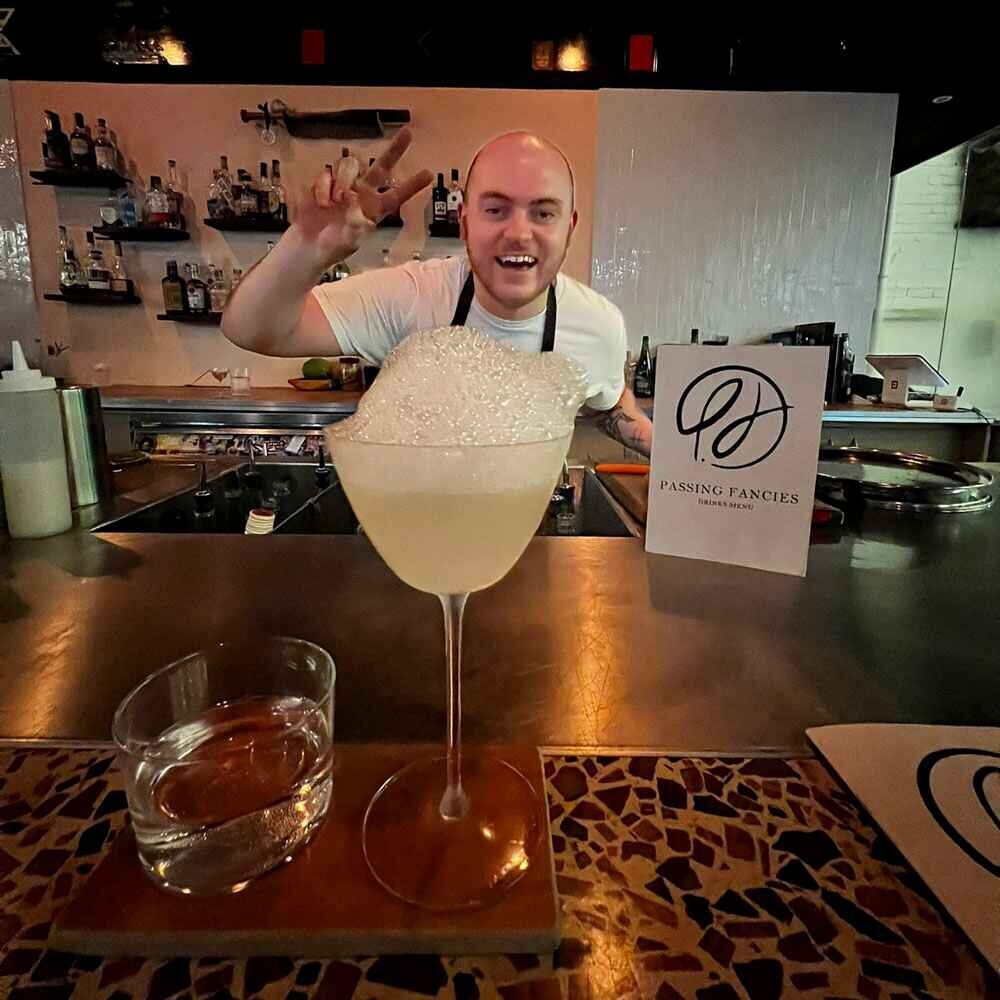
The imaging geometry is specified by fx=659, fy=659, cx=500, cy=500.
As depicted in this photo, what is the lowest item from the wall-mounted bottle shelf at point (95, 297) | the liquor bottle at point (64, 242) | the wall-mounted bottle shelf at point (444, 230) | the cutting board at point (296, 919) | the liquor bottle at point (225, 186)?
the cutting board at point (296, 919)

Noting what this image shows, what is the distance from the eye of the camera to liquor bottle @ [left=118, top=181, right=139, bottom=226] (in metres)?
3.34

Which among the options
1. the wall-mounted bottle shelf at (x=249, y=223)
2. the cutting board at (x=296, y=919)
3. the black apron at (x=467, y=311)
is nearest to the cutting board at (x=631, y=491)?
the black apron at (x=467, y=311)

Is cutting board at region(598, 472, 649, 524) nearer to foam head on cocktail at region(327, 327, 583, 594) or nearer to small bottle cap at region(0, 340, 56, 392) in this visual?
foam head on cocktail at region(327, 327, 583, 594)

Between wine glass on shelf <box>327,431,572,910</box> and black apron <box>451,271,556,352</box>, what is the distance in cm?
125

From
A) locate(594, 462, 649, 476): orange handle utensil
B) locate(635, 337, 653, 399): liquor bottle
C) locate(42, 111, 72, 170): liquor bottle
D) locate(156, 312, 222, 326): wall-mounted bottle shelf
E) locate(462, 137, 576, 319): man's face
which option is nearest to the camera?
locate(462, 137, 576, 319): man's face

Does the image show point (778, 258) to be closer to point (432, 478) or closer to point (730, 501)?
point (730, 501)

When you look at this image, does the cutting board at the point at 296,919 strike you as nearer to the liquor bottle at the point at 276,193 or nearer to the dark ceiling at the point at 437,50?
the liquor bottle at the point at 276,193

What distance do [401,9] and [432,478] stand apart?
12.4ft

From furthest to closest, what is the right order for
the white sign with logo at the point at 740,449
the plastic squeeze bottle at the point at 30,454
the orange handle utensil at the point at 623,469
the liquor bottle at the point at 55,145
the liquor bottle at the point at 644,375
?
the liquor bottle at the point at 644,375, the liquor bottle at the point at 55,145, the orange handle utensil at the point at 623,469, the plastic squeeze bottle at the point at 30,454, the white sign with logo at the point at 740,449

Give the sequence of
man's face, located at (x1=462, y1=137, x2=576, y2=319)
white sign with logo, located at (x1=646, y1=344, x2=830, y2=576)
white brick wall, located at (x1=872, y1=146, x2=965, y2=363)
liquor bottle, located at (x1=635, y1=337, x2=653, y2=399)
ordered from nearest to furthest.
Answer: white sign with logo, located at (x1=646, y1=344, x2=830, y2=576), man's face, located at (x1=462, y1=137, x2=576, y2=319), liquor bottle, located at (x1=635, y1=337, x2=653, y2=399), white brick wall, located at (x1=872, y1=146, x2=965, y2=363)

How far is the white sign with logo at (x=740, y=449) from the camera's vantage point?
0.82 metres

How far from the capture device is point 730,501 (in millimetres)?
874

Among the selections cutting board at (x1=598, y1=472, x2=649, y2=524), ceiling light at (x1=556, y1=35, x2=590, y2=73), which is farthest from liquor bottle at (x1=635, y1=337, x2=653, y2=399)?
cutting board at (x1=598, y1=472, x2=649, y2=524)

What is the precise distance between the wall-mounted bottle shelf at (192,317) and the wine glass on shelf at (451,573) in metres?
3.41
